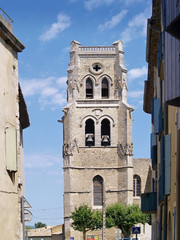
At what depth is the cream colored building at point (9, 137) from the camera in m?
15.9

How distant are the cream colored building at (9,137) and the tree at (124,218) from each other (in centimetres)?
4296

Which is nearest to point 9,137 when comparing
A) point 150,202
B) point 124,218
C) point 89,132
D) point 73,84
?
point 150,202

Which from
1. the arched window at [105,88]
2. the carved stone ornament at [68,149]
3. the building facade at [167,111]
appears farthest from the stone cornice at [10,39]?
the arched window at [105,88]

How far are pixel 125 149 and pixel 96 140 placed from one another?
300 cm

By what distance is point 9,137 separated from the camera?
53.3ft

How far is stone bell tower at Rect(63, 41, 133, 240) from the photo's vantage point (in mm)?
66000

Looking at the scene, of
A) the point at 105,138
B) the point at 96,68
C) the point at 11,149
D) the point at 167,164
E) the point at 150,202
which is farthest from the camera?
Answer: the point at 96,68

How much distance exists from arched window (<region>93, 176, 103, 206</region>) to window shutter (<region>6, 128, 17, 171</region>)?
164ft

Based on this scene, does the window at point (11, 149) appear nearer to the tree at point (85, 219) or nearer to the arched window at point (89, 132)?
the tree at point (85, 219)

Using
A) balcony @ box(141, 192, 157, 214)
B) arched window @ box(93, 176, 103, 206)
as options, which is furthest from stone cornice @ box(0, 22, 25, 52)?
arched window @ box(93, 176, 103, 206)

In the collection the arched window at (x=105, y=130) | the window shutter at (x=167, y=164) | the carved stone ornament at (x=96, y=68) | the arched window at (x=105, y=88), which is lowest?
the window shutter at (x=167, y=164)

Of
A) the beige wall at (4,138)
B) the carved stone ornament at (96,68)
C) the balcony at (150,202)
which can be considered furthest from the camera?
the carved stone ornament at (96,68)

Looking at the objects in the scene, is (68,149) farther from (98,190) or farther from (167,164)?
(167,164)

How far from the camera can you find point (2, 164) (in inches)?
622
